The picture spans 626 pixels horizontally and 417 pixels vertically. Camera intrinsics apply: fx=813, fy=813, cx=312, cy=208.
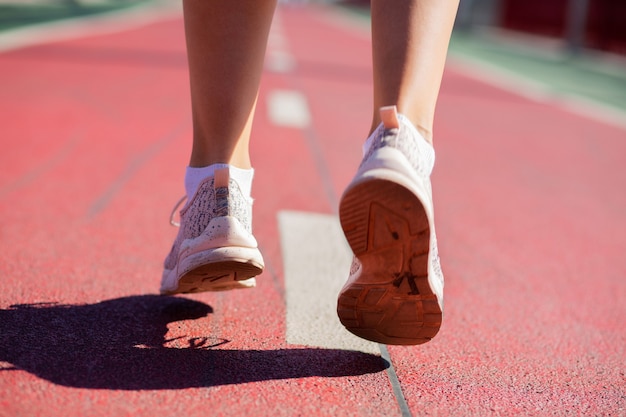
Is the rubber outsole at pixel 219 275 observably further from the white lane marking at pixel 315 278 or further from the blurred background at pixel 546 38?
Answer: the blurred background at pixel 546 38

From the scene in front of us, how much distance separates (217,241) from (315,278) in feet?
2.63

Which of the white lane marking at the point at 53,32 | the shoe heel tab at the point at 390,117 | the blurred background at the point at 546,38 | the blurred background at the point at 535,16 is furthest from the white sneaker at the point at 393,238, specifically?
the blurred background at the point at 535,16

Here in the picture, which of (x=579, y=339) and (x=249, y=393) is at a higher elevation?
(x=249, y=393)

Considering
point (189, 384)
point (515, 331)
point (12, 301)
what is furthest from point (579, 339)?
point (12, 301)

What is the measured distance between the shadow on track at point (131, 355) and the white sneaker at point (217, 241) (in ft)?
0.47

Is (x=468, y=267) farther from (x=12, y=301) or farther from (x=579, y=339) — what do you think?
(x=12, y=301)

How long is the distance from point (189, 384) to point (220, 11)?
0.73 metres

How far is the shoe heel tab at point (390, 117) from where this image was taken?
1.44m

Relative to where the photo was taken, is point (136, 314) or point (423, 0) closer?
point (423, 0)

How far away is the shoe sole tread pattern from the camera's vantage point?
140 cm

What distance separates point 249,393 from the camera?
1.49 m

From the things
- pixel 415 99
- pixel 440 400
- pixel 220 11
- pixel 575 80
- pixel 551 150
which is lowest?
pixel 575 80

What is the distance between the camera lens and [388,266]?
58.3 inches

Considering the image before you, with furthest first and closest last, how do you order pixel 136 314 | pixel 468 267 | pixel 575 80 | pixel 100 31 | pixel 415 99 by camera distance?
pixel 100 31
pixel 575 80
pixel 468 267
pixel 136 314
pixel 415 99
